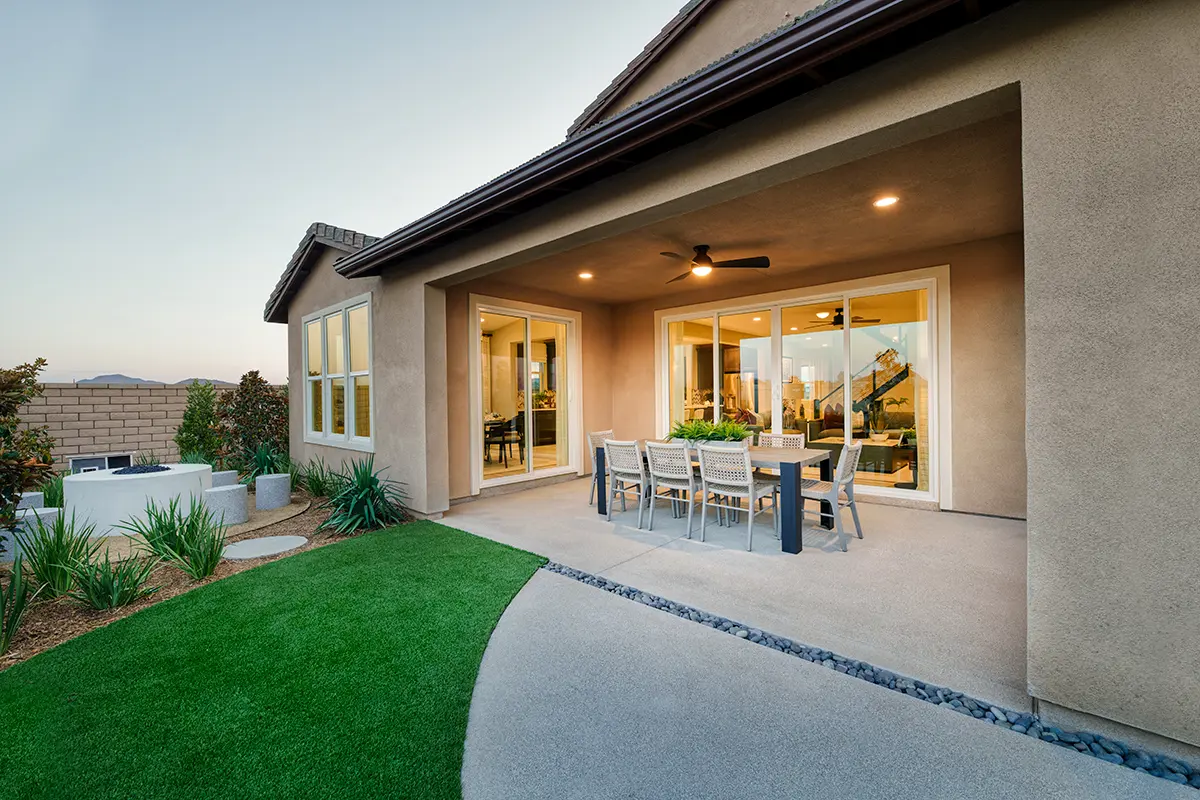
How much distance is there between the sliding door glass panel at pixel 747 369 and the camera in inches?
293

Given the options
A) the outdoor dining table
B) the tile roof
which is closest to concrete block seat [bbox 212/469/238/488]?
the tile roof

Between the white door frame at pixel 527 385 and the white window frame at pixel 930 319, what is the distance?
2.36 meters

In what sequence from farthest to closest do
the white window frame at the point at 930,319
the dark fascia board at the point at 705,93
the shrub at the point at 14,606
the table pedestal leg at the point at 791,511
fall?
the white window frame at the point at 930,319 → the table pedestal leg at the point at 791,511 → the shrub at the point at 14,606 → the dark fascia board at the point at 705,93

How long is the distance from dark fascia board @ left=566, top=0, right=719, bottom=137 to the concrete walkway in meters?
8.63

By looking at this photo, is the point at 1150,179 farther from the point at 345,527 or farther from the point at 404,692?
the point at 345,527

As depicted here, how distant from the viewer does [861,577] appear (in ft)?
12.5

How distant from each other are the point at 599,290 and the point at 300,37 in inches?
248

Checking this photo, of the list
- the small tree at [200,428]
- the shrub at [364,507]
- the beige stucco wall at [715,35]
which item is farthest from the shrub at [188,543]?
the beige stucco wall at [715,35]

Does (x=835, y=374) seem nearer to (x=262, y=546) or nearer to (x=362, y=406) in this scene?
(x=362, y=406)

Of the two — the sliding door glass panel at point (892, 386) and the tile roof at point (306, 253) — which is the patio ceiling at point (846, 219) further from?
the tile roof at point (306, 253)

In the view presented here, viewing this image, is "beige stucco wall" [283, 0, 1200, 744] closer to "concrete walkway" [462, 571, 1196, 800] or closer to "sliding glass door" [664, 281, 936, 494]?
"concrete walkway" [462, 571, 1196, 800]

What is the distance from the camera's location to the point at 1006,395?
18.0 feet

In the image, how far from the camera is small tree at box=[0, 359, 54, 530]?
12.5 ft

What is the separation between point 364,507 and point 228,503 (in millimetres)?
1719
